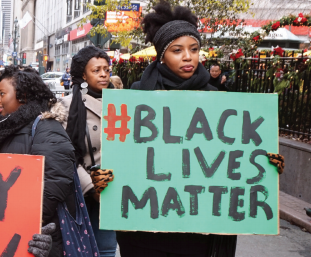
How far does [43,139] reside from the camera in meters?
2.30

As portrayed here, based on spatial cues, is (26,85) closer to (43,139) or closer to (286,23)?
(43,139)

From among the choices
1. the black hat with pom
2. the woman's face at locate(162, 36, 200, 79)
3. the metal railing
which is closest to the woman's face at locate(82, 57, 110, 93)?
the black hat with pom

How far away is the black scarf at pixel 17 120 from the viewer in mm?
2365

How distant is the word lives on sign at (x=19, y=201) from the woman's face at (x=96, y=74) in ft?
4.04

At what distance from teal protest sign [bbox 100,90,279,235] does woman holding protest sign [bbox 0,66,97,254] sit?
215 mm

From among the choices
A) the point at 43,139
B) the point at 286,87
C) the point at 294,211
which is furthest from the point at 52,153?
the point at 286,87

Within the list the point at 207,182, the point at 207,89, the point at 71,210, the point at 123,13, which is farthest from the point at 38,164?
the point at 123,13

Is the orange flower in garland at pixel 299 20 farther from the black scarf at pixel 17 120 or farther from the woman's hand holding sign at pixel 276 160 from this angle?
the black scarf at pixel 17 120

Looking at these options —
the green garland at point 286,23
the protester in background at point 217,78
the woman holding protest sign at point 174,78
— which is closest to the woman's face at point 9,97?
the woman holding protest sign at point 174,78

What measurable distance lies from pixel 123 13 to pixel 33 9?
88.9 m

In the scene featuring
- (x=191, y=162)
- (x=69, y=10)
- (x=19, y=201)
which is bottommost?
(x=19, y=201)

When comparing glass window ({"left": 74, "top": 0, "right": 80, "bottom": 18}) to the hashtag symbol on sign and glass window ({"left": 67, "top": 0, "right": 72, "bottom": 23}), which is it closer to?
glass window ({"left": 67, "top": 0, "right": 72, "bottom": 23})

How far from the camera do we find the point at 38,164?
7.06 feet

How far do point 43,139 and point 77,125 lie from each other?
747 mm
